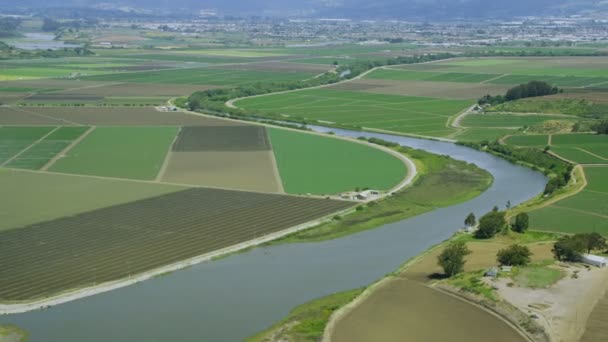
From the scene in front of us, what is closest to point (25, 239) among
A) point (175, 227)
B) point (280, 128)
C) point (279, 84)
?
point (175, 227)

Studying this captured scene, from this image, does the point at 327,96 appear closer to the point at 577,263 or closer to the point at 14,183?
the point at 14,183

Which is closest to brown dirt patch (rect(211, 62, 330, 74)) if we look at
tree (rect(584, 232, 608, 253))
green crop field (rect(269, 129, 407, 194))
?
green crop field (rect(269, 129, 407, 194))

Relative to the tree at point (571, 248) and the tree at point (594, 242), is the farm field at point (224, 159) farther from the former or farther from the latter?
the tree at point (594, 242)

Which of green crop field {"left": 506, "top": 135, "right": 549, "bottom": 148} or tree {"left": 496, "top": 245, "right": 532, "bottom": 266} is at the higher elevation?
tree {"left": 496, "top": 245, "right": 532, "bottom": 266}

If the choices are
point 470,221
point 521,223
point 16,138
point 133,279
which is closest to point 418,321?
point 133,279

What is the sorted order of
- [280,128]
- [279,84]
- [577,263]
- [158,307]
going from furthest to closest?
1. [279,84]
2. [280,128]
3. [577,263]
4. [158,307]

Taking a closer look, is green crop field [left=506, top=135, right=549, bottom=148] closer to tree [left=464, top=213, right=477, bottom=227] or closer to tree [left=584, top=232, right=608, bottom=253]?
tree [left=464, top=213, right=477, bottom=227]
